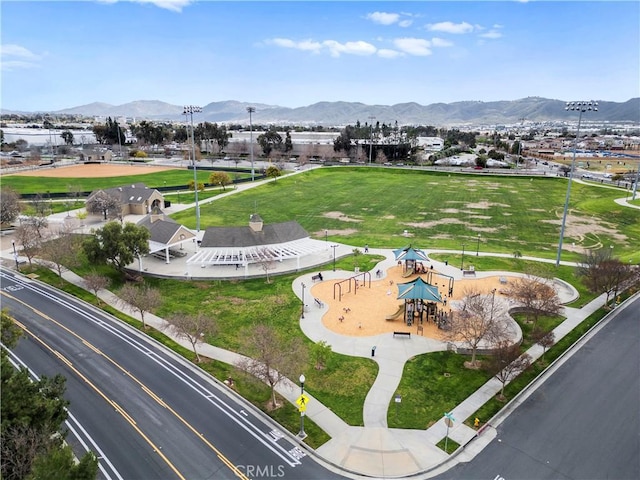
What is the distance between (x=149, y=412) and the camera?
1017 inches

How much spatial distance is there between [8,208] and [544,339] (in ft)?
230

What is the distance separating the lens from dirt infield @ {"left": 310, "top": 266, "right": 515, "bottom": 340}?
119 ft

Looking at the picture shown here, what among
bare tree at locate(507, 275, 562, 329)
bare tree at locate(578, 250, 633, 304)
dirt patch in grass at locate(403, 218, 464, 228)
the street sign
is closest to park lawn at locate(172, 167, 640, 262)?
dirt patch in grass at locate(403, 218, 464, 228)

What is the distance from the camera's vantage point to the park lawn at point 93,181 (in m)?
97.3

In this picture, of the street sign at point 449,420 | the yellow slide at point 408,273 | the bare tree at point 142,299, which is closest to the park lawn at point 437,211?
the yellow slide at point 408,273

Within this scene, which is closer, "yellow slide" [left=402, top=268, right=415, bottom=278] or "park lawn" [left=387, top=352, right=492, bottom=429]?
"park lawn" [left=387, top=352, right=492, bottom=429]

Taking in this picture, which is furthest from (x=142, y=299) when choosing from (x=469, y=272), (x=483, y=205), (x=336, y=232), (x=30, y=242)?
(x=483, y=205)

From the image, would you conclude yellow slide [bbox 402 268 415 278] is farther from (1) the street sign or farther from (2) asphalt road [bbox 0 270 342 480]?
(2) asphalt road [bbox 0 270 342 480]

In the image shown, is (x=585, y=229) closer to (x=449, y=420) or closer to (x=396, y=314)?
(x=396, y=314)

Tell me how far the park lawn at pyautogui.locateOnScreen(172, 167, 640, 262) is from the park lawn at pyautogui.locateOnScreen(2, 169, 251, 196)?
2562 centimetres

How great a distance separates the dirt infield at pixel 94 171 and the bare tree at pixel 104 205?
1993 inches

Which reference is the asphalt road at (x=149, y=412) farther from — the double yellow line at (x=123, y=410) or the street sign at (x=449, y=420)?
the street sign at (x=449, y=420)

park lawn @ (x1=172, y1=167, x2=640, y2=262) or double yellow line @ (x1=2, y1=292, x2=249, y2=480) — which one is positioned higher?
park lawn @ (x1=172, y1=167, x2=640, y2=262)

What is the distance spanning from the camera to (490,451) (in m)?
22.8
